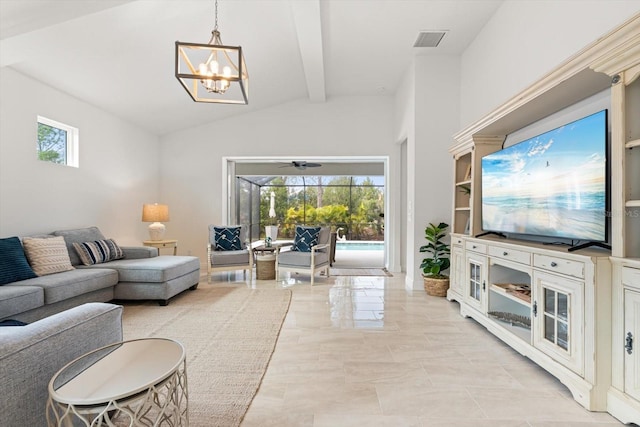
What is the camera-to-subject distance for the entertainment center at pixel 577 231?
1.75m

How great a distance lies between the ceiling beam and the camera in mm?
3460

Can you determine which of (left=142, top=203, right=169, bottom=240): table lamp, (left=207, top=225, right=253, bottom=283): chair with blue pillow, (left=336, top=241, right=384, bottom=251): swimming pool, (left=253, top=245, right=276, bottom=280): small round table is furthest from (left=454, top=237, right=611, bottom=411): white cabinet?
(left=336, top=241, right=384, bottom=251): swimming pool

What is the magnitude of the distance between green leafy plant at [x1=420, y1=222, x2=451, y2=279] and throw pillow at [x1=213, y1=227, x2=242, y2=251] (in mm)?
3110

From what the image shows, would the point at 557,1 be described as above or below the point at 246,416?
above

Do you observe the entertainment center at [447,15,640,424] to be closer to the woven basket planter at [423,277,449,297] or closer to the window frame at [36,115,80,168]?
the woven basket planter at [423,277,449,297]

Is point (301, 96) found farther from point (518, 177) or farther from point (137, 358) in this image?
point (137, 358)

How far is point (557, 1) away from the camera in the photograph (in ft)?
9.17

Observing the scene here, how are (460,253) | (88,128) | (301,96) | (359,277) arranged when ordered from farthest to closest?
1. (301,96)
2. (359,277)
3. (88,128)
4. (460,253)

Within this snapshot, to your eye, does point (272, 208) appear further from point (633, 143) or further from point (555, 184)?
point (633, 143)

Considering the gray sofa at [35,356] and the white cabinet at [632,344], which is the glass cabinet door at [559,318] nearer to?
the white cabinet at [632,344]

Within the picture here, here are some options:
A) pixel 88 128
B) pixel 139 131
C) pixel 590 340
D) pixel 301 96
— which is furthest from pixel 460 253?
pixel 139 131

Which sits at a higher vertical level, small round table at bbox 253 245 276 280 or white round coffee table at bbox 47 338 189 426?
white round coffee table at bbox 47 338 189 426

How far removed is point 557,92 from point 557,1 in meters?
1.14

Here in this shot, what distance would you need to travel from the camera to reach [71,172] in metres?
4.32
